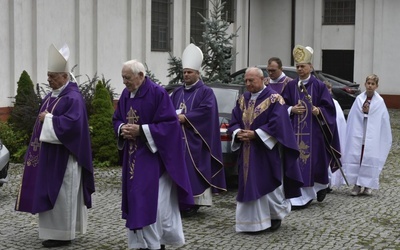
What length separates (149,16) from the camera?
21.2m

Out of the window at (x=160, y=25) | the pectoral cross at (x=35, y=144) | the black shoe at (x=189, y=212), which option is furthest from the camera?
the window at (x=160, y=25)

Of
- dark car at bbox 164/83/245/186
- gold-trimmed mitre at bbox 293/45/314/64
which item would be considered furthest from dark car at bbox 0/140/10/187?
gold-trimmed mitre at bbox 293/45/314/64

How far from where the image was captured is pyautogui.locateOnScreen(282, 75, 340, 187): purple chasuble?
1012cm

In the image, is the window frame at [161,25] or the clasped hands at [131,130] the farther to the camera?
the window frame at [161,25]

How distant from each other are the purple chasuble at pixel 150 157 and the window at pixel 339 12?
74.7 feet

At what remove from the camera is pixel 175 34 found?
2241 centimetres

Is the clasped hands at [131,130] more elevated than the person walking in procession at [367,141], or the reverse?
the clasped hands at [131,130]

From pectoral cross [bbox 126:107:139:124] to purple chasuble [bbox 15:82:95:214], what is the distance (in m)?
0.69

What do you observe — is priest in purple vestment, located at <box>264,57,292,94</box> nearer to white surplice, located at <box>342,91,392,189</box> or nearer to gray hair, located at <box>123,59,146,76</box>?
white surplice, located at <box>342,91,392,189</box>

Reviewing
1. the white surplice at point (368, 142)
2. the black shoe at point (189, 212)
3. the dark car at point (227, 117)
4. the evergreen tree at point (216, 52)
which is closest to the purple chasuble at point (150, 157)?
the black shoe at point (189, 212)

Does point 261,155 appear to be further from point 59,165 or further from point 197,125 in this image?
point 59,165

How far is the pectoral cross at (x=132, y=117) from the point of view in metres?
7.04

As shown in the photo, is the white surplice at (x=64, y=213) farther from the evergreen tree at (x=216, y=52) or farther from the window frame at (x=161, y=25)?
the window frame at (x=161, y=25)

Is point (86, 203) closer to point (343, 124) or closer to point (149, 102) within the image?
point (149, 102)
